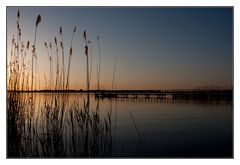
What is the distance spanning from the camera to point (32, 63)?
3.61 m

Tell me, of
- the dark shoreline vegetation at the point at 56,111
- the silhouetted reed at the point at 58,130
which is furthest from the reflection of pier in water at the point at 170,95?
the silhouetted reed at the point at 58,130

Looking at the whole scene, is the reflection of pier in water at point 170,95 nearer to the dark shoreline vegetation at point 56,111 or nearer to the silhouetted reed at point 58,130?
the dark shoreline vegetation at point 56,111

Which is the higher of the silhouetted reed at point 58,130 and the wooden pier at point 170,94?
the wooden pier at point 170,94

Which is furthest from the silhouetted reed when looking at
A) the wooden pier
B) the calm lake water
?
the wooden pier

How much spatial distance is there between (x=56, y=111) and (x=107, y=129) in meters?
0.40

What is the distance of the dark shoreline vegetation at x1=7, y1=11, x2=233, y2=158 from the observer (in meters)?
3.58

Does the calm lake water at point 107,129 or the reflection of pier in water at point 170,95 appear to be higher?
the reflection of pier in water at point 170,95

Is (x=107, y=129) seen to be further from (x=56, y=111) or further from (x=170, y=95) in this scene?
→ (x=170, y=95)

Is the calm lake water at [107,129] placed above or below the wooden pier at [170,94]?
below

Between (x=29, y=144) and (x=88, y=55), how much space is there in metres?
0.78

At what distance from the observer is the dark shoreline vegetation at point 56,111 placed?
3.58m

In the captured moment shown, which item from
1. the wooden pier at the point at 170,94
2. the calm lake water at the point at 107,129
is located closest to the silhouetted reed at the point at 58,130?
the calm lake water at the point at 107,129

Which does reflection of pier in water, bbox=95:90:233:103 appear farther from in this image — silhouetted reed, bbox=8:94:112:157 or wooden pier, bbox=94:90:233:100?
silhouetted reed, bbox=8:94:112:157

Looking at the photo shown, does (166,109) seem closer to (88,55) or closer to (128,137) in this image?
(128,137)
